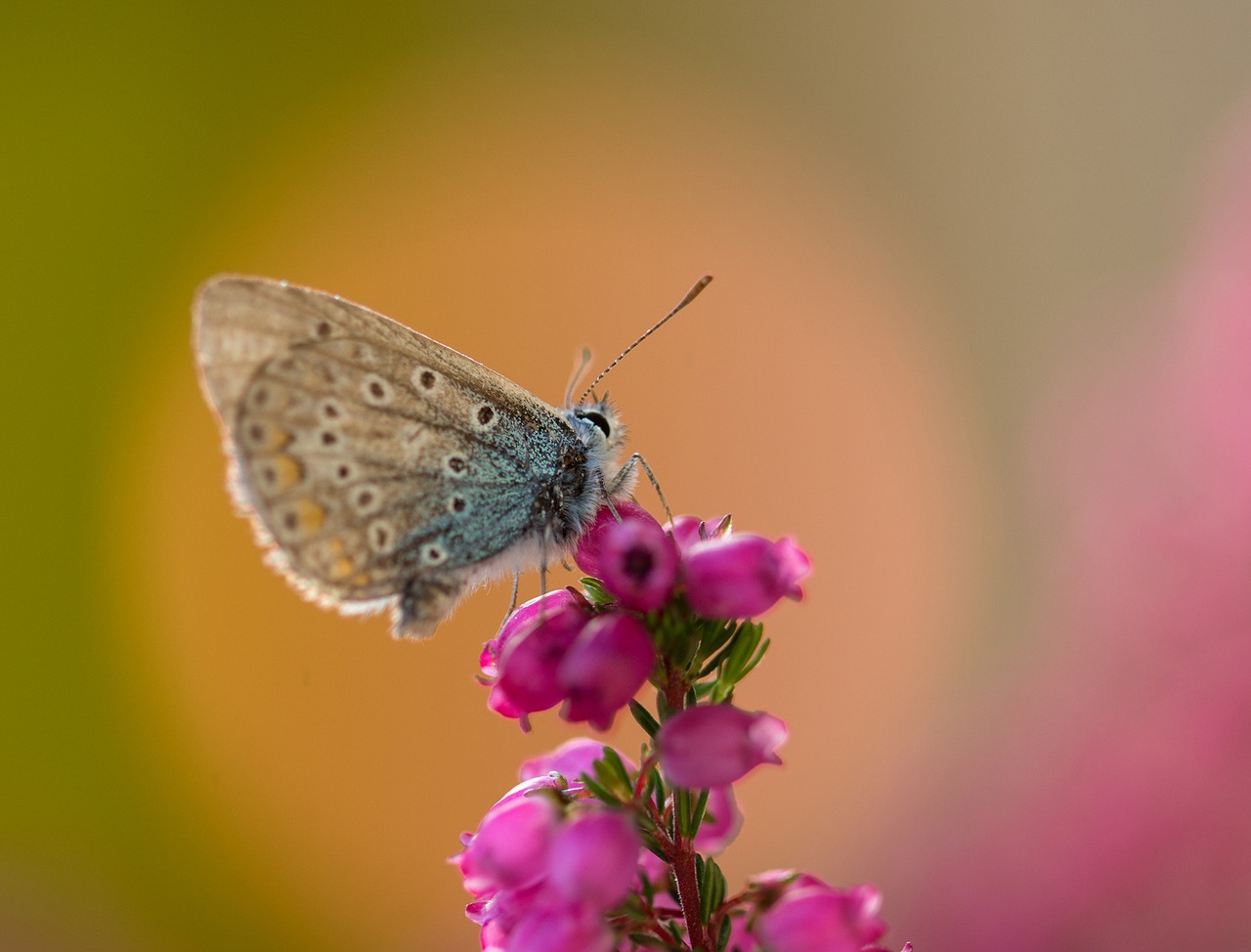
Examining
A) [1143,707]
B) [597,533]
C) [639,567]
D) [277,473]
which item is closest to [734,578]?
[639,567]

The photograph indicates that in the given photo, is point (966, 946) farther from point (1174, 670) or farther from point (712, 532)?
point (712, 532)

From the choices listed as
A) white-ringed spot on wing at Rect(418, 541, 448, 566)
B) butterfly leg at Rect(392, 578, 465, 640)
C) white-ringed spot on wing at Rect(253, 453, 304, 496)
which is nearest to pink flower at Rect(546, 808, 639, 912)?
butterfly leg at Rect(392, 578, 465, 640)

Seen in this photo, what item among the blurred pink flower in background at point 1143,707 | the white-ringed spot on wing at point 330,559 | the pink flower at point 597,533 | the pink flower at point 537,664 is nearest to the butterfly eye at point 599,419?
the pink flower at point 597,533

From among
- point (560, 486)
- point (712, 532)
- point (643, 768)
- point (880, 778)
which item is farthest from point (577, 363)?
point (880, 778)

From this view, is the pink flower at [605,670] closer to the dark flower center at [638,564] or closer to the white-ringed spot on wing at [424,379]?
the dark flower center at [638,564]

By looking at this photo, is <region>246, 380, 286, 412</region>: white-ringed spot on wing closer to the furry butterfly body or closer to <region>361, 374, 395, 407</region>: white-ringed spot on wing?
the furry butterfly body

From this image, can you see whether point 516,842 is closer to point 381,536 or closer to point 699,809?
point 699,809
